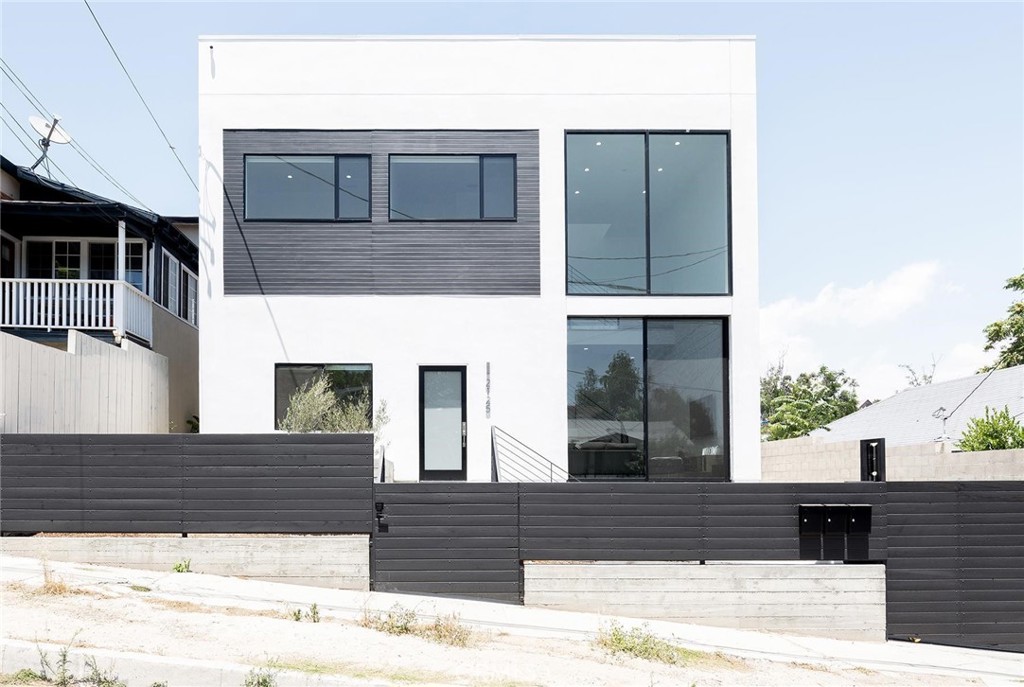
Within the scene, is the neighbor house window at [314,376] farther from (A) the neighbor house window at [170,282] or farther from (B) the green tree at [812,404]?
(B) the green tree at [812,404]

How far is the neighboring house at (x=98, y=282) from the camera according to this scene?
1562cm

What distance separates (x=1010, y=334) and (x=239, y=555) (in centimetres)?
2845

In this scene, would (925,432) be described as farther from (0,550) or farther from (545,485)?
(0,550)

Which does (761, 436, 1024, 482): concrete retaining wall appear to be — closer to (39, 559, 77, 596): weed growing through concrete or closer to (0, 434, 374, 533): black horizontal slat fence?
(0, 434, 374, 533): black horizontal slat fence

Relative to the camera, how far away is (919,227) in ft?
109

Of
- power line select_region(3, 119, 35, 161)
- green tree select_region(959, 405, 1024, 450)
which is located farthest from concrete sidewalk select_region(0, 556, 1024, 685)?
power line select_region(3, 119, 35, 161)

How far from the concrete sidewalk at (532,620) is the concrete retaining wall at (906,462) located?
3354 mm

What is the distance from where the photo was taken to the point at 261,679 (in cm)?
627

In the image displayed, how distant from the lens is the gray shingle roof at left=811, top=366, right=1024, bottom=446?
22.3m

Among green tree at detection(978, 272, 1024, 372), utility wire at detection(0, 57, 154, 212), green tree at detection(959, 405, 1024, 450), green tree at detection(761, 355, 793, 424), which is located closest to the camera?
green tree at detection(959, 405, 1024, 450)

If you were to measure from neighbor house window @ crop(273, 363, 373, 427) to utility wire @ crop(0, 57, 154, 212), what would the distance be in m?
7.35

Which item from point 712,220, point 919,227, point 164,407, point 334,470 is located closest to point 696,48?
point 712,220

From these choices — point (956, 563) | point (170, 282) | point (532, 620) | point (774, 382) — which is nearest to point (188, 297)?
point (170, 282)

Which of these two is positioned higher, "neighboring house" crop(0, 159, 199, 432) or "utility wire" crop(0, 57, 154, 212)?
"utility wire" crop(0, 57, 154, 212)
